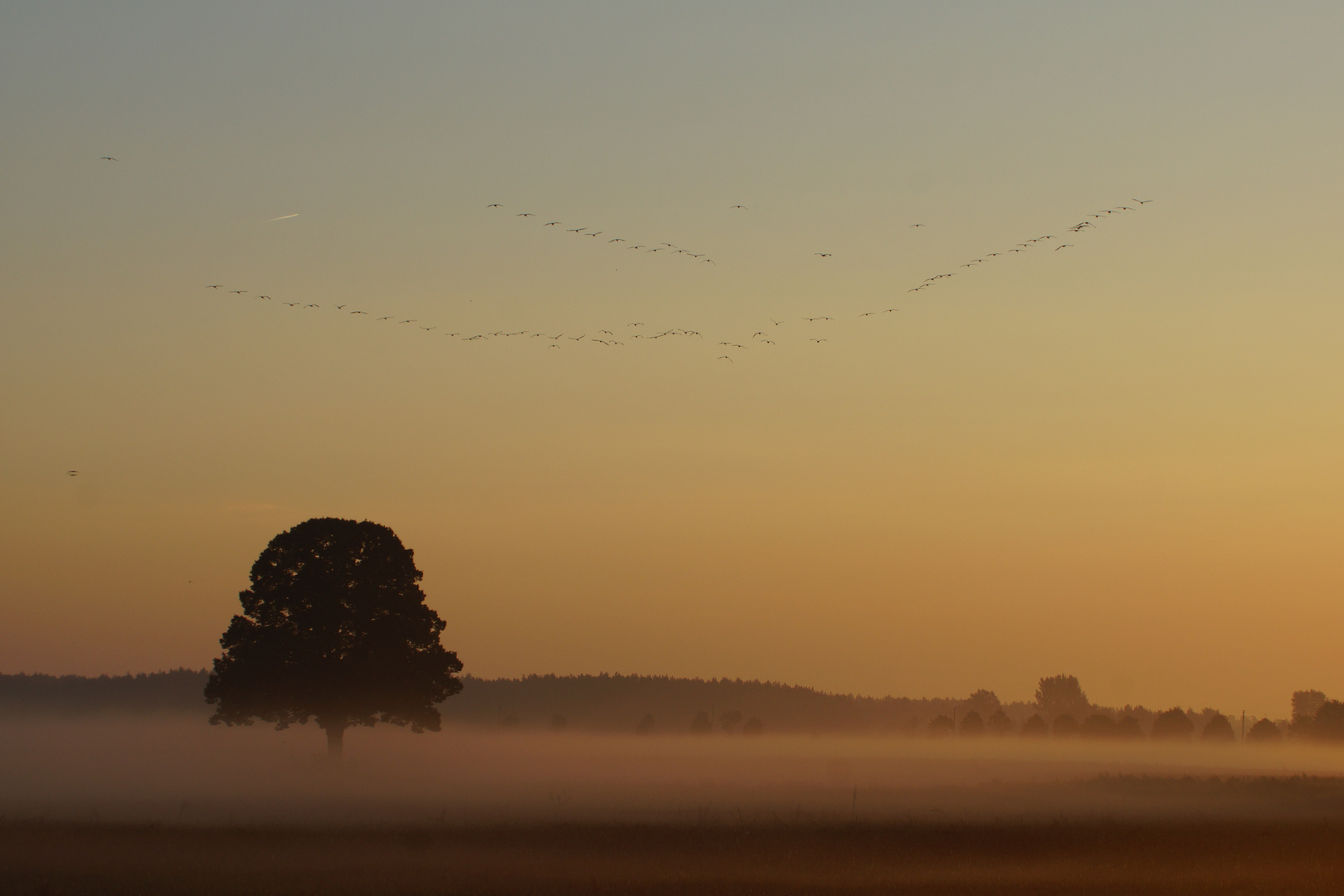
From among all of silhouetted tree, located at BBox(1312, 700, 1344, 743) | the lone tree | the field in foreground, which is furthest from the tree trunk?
silhouetted tree, located at BBox(1312, 700, 1344, 743)

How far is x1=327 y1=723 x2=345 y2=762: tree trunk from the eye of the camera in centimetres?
6328

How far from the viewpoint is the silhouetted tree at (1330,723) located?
18700 cm

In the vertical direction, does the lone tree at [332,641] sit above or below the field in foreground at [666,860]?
above

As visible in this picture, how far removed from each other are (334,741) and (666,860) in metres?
35.2

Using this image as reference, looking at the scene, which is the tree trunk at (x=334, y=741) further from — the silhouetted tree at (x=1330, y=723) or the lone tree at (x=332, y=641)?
the silhouetted tree at (x=1330, y=723)

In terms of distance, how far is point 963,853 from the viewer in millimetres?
35719

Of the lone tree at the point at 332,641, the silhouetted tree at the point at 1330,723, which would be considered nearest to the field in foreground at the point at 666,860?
the lone tree at the point at 332,641

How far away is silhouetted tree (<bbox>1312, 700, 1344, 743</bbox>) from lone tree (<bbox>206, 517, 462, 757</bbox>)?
162204 millimetres

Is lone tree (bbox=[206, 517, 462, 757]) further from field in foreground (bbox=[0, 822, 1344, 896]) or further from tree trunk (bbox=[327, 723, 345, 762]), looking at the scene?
field in foreground (bbox=[0, 822, 1344, 896])

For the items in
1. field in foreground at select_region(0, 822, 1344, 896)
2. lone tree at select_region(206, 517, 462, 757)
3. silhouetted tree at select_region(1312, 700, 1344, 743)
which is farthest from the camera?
silhouetted tree at select_region(1312, 700, 1344, 743)

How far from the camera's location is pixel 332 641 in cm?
6219

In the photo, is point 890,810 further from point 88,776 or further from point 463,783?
point 88,776

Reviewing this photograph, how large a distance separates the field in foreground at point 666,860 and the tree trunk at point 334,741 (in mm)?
25266

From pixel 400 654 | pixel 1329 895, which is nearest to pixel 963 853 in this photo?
pixel 1329 895
